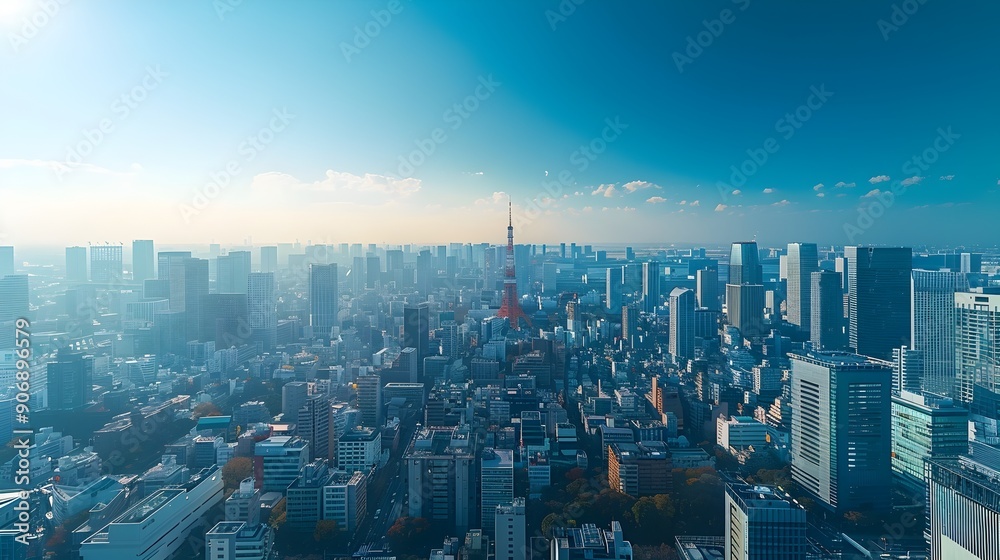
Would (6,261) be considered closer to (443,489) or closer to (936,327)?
(443,489)

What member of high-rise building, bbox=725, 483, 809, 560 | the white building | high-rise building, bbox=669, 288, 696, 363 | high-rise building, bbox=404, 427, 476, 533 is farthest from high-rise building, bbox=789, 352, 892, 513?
the white building

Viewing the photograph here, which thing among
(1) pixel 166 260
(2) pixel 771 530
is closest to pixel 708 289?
(2) pixel 771 530

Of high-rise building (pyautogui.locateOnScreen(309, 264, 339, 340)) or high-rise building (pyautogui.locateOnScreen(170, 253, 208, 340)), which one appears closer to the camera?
high-rise building (pyautogui.locateOnScreen(170, 253, 208, 340))

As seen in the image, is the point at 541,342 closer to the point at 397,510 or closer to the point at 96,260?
the point at 397,510

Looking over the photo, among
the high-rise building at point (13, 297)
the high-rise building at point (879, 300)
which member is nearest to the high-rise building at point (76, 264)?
the high-rise building at point (13, 297)

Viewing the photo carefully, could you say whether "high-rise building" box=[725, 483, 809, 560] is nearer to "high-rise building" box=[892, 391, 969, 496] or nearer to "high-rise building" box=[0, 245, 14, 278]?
"high-rise building" box=[892, 391, 969, 496]

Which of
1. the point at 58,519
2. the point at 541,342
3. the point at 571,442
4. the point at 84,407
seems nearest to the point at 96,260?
the point at 84,407
